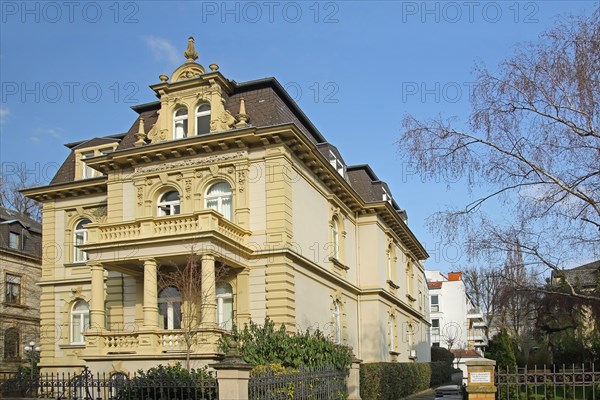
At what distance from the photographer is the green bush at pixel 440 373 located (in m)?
44.0

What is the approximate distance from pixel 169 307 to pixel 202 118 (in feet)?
23.1

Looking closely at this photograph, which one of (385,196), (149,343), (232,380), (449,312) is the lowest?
(449,312)

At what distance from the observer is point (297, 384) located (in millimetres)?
14641

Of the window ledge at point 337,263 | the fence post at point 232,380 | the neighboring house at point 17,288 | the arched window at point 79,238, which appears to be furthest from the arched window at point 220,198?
the neighboring house at point 17,288

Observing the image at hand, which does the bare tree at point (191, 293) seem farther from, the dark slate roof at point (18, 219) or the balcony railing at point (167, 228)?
the dark slate roof at point (18, 219)

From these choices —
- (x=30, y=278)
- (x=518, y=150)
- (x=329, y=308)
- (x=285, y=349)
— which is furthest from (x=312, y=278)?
(x=30, y=278)

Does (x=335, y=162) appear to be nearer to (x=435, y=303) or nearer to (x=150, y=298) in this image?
(x=150, y=298)

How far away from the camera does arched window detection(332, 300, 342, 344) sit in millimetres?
28922

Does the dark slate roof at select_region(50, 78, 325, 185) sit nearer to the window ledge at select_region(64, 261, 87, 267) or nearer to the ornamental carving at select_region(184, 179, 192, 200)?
the ornamental carving at select_region(184, 179, 192, 200)

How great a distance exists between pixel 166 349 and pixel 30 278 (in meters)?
24.4

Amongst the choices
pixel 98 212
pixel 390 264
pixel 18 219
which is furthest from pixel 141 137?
pixel 18 219

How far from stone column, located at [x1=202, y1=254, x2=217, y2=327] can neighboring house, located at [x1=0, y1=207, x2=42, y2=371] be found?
22.6m

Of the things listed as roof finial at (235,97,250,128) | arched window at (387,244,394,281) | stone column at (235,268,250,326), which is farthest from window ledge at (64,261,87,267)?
arched window at (387,244,394,281)

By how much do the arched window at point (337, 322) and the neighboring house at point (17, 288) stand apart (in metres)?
20.3
